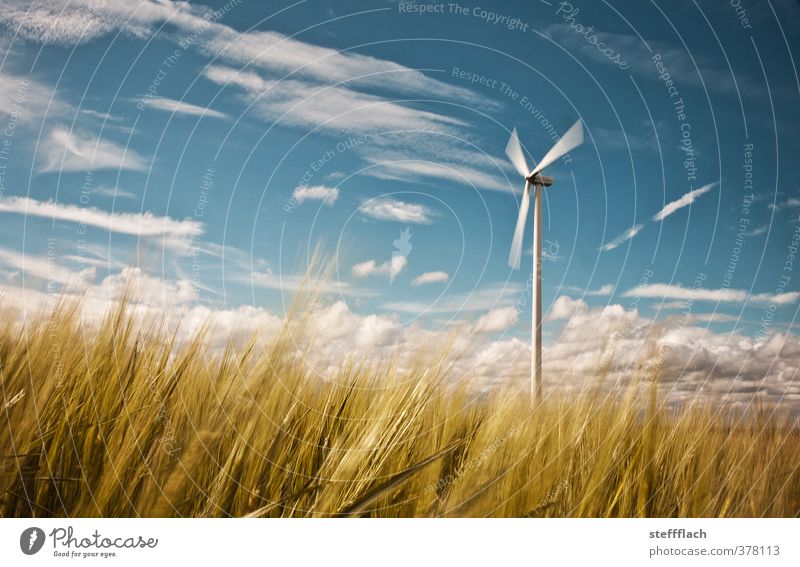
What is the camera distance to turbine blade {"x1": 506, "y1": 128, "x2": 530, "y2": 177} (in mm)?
4133

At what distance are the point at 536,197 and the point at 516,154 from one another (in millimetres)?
968

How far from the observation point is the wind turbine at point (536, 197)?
3.70 metres

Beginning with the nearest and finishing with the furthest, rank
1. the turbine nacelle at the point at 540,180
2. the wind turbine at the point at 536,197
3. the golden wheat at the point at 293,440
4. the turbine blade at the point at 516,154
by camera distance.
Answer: the golden wheat at the point at 293,440 → the wind turbine at the point at 536,197 → the turbine blade at the point at 516,154 → the turbine nacelle at the point at 540,180

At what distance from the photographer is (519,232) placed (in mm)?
4805

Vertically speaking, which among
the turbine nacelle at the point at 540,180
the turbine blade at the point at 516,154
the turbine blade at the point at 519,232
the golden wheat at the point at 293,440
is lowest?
the golden wheat at the point at 293,440

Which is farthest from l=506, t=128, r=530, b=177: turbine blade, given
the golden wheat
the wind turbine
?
the golden wheat

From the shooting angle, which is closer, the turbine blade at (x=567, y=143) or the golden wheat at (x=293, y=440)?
the golden wheat at (x=293, y=440)

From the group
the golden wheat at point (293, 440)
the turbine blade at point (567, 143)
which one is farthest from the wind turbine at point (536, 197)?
the golden wheat at point (293, 440)

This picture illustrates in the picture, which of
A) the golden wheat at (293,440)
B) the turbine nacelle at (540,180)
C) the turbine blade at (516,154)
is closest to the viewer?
the golden wheat at (293,440)

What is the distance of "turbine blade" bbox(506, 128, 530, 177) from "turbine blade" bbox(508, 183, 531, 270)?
1.02 feet

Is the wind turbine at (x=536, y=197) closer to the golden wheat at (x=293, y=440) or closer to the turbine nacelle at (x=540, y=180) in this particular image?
the turbine nacelle at (x=540, y=180)

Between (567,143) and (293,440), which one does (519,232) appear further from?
(293,440)

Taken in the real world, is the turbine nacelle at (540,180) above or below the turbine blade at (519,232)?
above
